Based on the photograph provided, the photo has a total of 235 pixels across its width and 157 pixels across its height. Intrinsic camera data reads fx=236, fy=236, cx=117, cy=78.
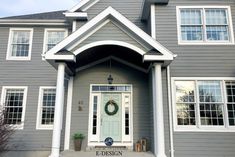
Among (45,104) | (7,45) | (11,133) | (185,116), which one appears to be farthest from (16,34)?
(185,116)

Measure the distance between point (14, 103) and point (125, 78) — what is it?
4.88 m

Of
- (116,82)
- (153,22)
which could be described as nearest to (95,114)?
(116,82)

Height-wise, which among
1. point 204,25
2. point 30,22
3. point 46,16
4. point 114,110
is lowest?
point 114,110

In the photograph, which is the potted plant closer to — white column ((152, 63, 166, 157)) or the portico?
the portico

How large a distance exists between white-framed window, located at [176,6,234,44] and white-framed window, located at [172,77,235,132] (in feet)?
5.20

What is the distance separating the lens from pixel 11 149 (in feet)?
31.4

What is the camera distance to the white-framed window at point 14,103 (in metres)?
9.95

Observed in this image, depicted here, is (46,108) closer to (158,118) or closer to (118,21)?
(118,21)

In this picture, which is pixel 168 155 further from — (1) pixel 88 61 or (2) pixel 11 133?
(2) pixel 11 133

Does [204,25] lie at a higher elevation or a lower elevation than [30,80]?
higher

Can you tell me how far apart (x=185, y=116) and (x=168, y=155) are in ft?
4.90

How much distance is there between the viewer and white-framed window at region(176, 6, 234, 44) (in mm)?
9039

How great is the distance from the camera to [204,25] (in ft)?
29.8

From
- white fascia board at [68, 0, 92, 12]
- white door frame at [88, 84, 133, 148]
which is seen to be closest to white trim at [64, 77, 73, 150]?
white door frame at [88, 84, 133, 148]
